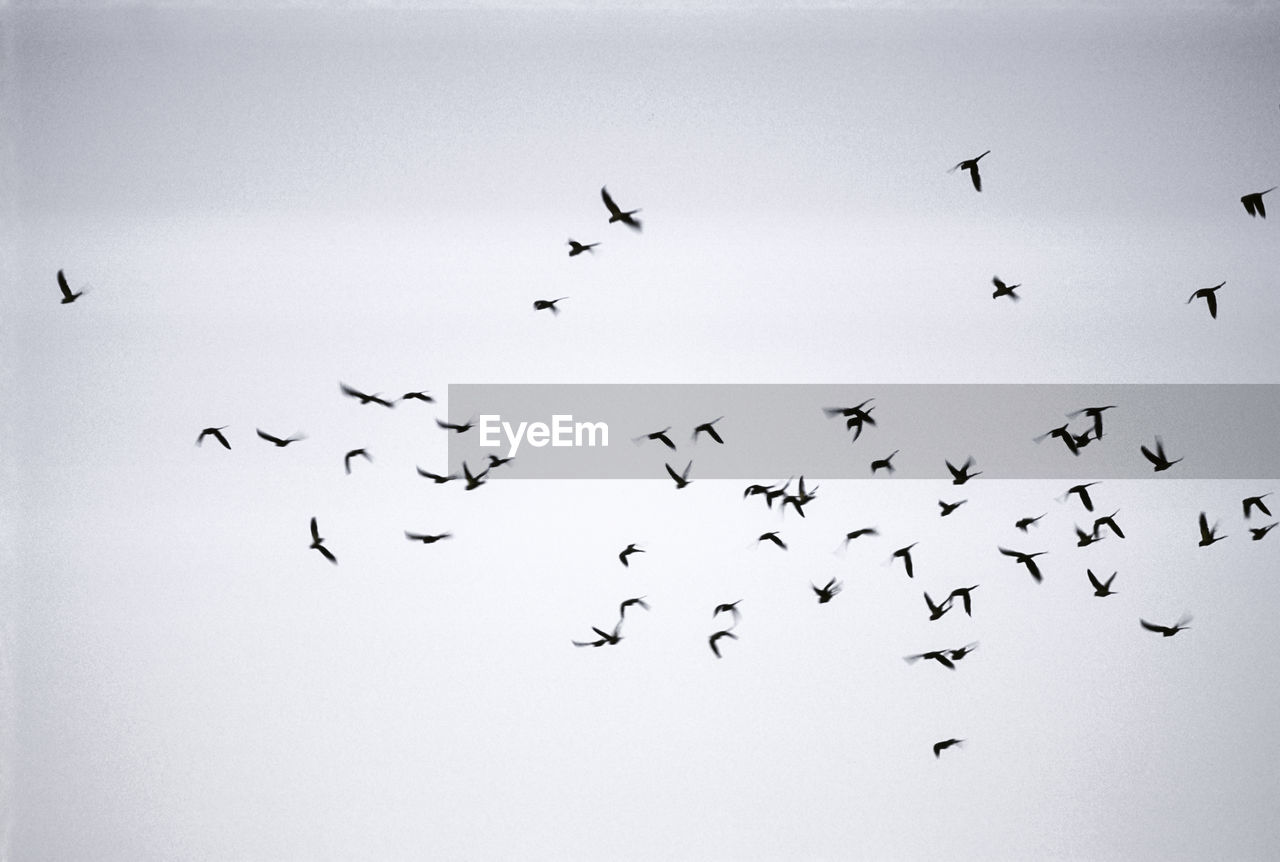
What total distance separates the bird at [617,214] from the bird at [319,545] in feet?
3.44

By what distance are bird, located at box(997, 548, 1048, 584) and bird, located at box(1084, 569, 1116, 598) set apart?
0.12 m

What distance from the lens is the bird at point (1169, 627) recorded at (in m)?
2.59

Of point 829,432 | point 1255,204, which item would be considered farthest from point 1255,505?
point 829,432

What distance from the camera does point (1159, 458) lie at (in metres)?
2.59

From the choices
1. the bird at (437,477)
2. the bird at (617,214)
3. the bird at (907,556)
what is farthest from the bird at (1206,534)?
the bird at (437,477)

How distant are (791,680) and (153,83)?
2.19 meters

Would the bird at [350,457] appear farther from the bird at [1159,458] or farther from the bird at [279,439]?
the bird at [1159,458]

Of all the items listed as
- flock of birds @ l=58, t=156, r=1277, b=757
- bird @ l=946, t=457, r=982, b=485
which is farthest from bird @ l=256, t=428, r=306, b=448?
bird @ l=946, t=457, r=982, b=485

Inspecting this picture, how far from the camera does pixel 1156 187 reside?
2.63m

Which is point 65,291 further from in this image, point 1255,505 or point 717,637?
point 1255,505

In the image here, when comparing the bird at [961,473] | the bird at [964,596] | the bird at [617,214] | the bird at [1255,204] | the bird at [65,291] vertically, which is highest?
the bird at [617,214]

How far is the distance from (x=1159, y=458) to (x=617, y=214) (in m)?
1.47

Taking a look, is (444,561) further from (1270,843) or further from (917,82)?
(1270,843)

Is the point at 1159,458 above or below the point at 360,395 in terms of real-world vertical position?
below
